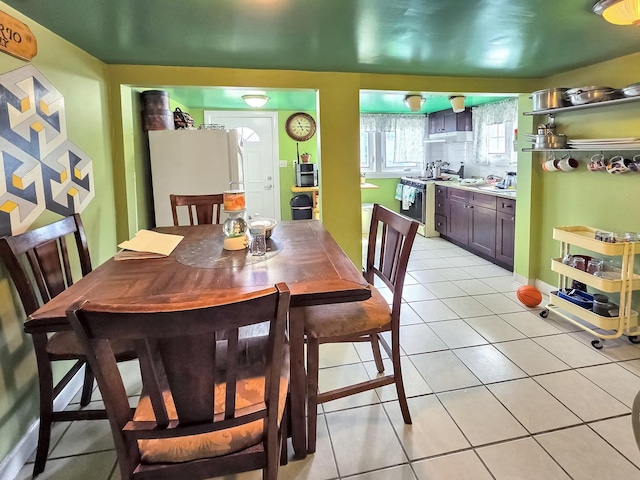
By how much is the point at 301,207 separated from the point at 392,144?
7.25 feet

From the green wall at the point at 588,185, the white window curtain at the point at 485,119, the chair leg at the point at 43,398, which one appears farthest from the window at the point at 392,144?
the chair leg at the point at 43,398

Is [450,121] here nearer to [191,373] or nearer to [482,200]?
[482,200]

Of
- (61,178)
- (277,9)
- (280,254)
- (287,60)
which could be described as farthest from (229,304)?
(287,60)

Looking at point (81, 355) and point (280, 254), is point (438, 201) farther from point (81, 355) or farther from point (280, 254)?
point (81, 355)

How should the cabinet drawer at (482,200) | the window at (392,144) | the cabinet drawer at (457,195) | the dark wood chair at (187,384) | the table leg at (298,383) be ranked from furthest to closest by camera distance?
1. the window at (392,144)
2. the cabinet drawer at (457,195)
3. the cabinet drawer at (482,200)
4. the table leg at (298,383)
5. the dark wood chair at (187,384)

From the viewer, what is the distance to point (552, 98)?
3154 millimetres

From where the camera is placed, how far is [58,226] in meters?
1.92

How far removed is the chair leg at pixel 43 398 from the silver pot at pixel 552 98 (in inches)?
141

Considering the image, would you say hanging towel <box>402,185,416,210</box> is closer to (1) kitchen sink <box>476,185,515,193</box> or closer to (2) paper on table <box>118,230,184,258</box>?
(1) kitchen sink <box>476,185,515,193</box>

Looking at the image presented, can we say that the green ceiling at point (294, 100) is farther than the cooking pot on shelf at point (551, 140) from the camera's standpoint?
Yes

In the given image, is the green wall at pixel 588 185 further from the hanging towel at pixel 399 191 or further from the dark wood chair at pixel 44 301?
the dark wood chair at pixel 44 301

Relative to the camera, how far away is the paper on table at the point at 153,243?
205cm

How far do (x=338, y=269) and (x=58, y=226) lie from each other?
4.39 feet

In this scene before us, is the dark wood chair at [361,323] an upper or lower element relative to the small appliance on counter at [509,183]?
lower
